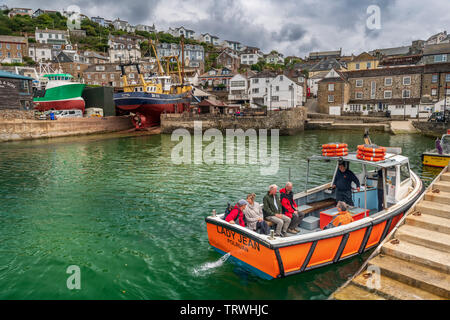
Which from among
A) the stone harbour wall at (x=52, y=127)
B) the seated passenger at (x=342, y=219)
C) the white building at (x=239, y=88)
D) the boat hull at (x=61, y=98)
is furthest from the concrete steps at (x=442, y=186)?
the white building at (x=239, y=88)

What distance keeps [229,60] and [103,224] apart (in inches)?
4174

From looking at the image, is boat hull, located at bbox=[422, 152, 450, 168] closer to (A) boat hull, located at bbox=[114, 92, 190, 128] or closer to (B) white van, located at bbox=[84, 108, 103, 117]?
(A) boat hull, located at bbox=[114, 92, 190, 128]

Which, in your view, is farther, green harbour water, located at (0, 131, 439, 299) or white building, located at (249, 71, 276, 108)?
white building, located at (249, 71, 276, 108)

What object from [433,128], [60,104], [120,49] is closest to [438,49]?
[433,128]

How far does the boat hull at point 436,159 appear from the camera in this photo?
21.1 metres

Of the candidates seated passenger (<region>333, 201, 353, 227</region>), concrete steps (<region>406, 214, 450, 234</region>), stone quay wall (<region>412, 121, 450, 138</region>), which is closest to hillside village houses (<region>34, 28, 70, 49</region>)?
stone quay wall (<region>412, 121, 450, 138</region>)

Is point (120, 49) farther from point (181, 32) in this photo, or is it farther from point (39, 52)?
point (181, 32)

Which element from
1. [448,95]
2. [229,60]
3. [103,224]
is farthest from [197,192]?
[229,60]

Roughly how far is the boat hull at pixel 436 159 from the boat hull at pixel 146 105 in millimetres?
38428

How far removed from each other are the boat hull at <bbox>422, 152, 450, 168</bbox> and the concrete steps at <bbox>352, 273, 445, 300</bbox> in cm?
1857

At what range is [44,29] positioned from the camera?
365 feet

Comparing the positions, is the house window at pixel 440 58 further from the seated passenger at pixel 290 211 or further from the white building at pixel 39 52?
the white building at pixel 39 52

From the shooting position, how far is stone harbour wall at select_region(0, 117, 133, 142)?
3812 centimetres

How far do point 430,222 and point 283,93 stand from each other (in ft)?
203
